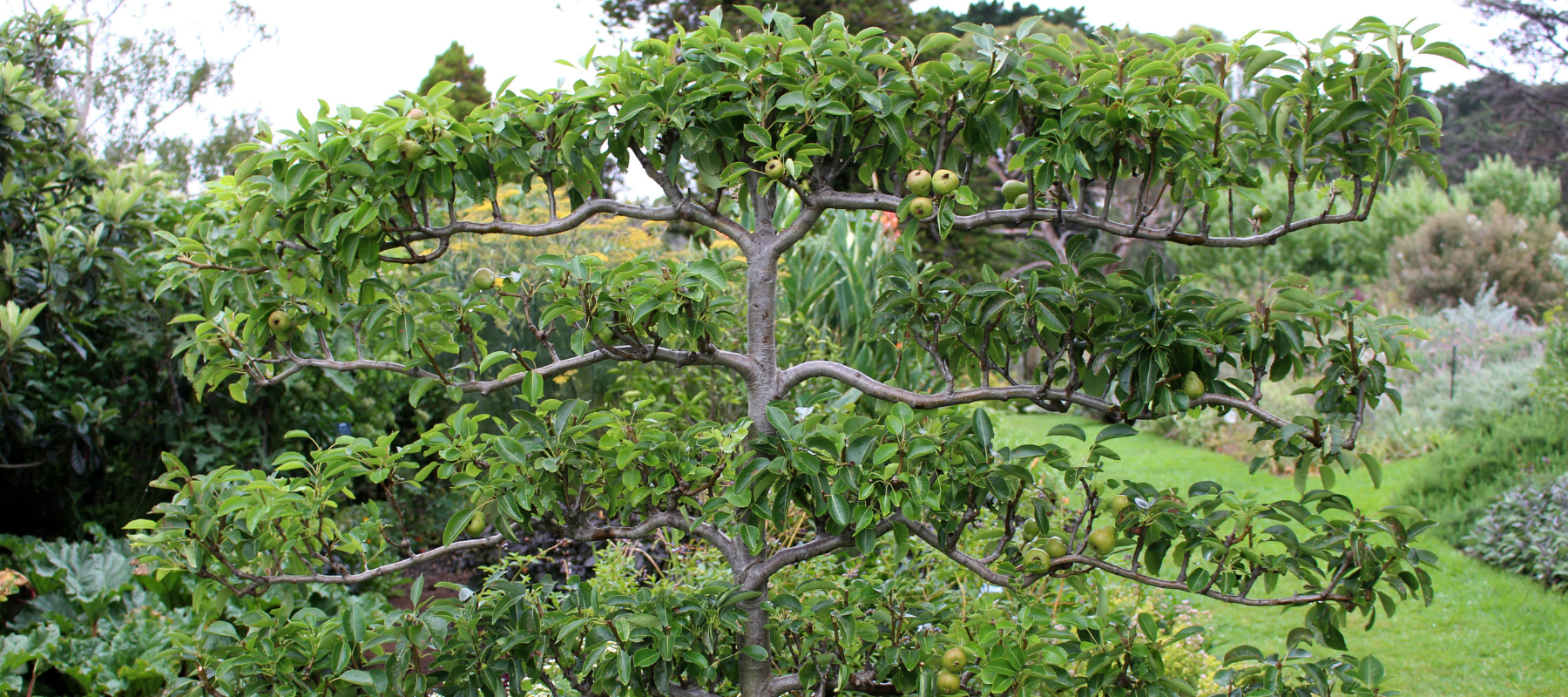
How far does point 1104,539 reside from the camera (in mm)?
1632

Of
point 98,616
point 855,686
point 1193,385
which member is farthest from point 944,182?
point 98,616

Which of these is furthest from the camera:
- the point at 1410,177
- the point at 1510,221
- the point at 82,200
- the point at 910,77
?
the point at 1410,177

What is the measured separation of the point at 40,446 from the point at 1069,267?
13.7ft

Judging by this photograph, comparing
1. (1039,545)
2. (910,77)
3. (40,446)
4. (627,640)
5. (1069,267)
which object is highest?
(910,77)

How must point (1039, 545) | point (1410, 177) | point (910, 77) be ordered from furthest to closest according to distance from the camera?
point (1410, 177), point (1039, 545), point (910, 77)

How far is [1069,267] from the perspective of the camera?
1.57 metres

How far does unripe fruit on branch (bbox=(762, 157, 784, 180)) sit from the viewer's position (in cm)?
151

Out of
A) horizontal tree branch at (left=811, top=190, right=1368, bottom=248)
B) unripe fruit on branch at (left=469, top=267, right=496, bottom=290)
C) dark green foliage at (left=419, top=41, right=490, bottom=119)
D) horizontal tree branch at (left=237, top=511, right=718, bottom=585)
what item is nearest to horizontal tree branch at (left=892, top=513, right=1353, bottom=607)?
horizontal tree branch at (left=237, top=511, right=718, bottom=585)

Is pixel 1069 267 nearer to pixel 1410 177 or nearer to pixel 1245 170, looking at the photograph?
pixel 1245 170

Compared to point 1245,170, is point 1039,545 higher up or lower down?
lower down

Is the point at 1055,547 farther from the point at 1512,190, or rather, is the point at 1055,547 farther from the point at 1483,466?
the point at 1512,190

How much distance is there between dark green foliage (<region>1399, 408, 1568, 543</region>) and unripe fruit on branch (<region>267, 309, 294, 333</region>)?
6.01m

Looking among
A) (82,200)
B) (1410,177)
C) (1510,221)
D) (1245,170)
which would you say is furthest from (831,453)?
(1410,177)

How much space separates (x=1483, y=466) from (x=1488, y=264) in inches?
418
